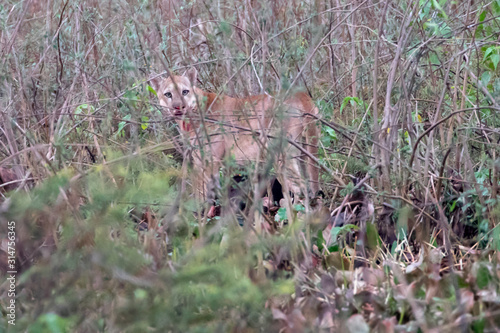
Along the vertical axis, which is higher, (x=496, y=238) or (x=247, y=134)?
(x=247, y=134)

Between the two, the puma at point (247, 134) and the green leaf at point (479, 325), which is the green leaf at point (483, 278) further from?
the puma at point (247, 134)

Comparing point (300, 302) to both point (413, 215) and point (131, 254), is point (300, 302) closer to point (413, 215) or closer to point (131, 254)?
point (131, 254)

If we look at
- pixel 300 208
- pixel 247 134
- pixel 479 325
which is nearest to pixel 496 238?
pixel 479 325

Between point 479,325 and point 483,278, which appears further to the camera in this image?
→ point 483,278

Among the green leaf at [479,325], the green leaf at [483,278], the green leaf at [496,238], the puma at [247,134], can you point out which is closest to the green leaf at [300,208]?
the puma at [247,134]

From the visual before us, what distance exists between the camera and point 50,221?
5.59 ft

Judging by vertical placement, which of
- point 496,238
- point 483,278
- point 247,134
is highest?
point 247,134

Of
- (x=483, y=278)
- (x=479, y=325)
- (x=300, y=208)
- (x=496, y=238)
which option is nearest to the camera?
(x=479, y=325)

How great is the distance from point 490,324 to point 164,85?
5.06 meters

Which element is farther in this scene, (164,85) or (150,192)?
(164,85)

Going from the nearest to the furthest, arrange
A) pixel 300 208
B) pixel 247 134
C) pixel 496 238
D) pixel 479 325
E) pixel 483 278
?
pixel 479 325 → pixel 483 278 → pixel 496 238 → pixel 247 134 → pixel 300 208

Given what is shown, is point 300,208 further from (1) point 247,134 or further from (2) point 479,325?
(2) point 479,325

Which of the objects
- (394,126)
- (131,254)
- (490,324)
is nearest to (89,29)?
(394,126)

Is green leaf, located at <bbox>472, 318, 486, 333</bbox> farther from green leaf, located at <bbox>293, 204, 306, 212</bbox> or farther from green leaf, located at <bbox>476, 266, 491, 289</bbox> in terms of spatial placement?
green leaf, located at <bbox>293, 204, 306, 212</bbox>
